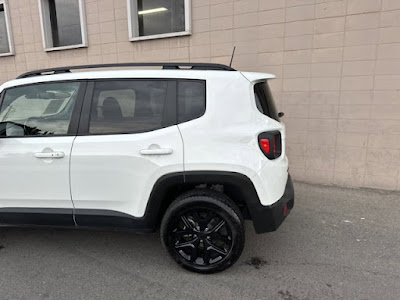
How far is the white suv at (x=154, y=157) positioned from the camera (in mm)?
2623

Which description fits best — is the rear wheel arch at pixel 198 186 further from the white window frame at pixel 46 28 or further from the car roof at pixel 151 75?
the white window frame at pixel 46 28

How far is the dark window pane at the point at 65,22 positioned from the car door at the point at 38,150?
4681 millimetres

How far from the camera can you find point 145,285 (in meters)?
2.64

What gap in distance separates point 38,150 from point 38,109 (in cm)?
44

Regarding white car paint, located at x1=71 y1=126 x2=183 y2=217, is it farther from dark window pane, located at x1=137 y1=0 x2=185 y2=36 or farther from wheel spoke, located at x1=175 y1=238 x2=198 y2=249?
dark window pane, located at x1=137 y1=0 x2=185 y2=36

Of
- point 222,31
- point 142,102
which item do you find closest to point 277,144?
point 142,102

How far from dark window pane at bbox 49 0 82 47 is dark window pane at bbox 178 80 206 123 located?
539 centimetres

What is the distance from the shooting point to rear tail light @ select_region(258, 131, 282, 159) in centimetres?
260

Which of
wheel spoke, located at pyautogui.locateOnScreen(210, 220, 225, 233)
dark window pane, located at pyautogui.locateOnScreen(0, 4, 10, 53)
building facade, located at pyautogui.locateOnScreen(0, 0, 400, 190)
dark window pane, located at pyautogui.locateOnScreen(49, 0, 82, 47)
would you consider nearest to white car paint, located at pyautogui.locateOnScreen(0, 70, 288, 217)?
wheel spoke, located at pyautogui.locateOnScreen(210, 220, 225, 233)

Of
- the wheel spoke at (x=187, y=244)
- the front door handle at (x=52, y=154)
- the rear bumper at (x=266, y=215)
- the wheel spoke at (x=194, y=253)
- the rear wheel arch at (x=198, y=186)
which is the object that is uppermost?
the front door handle at (x=52, y=154)

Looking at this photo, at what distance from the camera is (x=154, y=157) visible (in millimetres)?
2650

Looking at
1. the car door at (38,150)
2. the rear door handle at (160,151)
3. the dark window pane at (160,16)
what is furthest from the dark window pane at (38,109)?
the dark window pane at (160,16)

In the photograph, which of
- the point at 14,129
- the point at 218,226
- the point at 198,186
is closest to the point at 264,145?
the point at 198,186

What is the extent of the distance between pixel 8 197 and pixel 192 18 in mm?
4188
